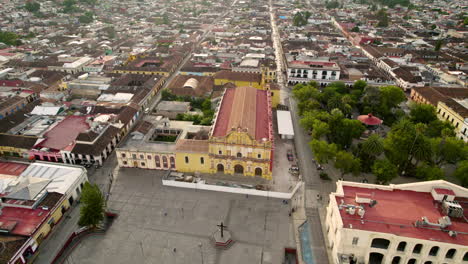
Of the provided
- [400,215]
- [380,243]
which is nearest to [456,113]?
[400,215]

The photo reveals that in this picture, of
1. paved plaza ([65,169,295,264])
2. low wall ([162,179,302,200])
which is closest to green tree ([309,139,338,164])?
low wall ([162,179,302,200])

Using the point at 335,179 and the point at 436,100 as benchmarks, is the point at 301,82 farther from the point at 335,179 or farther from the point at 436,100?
the point at 335,179

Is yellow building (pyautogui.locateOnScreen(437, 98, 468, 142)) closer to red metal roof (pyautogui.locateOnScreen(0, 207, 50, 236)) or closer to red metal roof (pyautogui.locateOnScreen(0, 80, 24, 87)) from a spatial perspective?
red metal roof (pyautogui.locateOnScreen(0, 207, 50, 236))

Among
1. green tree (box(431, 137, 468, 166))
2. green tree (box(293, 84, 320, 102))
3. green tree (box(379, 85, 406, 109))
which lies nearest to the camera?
green tree (box(431, 137, 468, 166))

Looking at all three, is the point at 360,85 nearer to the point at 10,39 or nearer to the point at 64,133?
the point at 64,133

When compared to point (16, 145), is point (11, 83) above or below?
above

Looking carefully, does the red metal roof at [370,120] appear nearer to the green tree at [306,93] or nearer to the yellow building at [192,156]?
the green tree at [306,93]

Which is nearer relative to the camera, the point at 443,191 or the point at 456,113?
the point at 443,191

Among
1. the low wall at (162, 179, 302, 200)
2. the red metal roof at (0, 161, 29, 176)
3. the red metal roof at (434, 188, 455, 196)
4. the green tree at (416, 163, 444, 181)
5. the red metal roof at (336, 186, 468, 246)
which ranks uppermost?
the red metal roof at (434, 188, 455, 196)
